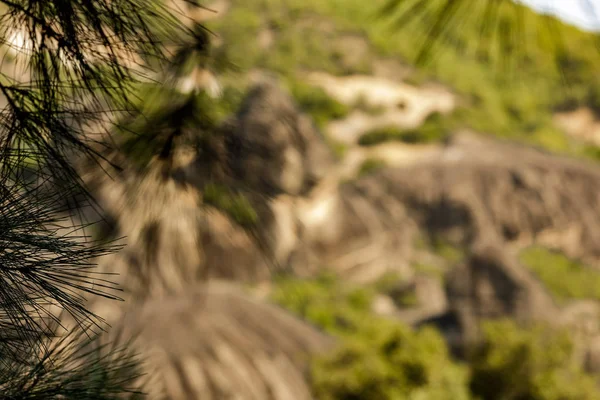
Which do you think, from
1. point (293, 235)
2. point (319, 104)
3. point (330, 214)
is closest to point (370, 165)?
point (319, 104)

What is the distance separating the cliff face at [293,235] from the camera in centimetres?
232

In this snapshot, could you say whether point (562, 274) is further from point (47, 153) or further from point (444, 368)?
point (47, 153)

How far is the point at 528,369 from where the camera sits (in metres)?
13.7

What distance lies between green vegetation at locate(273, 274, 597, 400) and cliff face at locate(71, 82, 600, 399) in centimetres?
76

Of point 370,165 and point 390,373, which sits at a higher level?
point 370,165

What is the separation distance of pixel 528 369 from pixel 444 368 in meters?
1.67

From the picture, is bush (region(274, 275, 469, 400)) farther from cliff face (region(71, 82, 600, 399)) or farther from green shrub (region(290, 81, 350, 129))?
green shrub (region(290, 81, 350, 129))

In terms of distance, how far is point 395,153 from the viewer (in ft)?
122

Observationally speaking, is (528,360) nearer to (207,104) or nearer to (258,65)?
(207,104)

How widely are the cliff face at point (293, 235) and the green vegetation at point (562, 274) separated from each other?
785 mm

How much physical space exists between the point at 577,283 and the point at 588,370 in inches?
447

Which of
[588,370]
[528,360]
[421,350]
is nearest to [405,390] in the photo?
[421,350]

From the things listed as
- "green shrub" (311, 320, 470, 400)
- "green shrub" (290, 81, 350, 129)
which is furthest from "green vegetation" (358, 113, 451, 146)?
"green shrub" (311, 320, 470, 400)

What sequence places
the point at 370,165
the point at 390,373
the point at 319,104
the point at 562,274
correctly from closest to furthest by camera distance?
the point at 390,373
the point at 562,274
the point at 370,165
the point at 319,104
